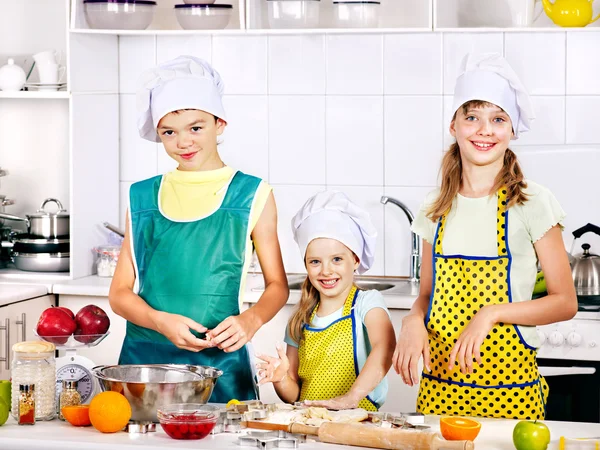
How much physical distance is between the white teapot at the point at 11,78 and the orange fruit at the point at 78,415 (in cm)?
188

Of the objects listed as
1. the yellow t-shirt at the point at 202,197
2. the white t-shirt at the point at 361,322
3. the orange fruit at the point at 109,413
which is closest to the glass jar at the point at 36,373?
the orange fruit at the point at 109,413

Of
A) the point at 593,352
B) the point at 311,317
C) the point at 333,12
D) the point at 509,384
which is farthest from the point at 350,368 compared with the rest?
the point at 333,12

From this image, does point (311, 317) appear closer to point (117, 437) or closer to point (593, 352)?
point (117, 437)

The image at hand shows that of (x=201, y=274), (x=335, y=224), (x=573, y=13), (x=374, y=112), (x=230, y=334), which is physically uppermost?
(x=573, y=13)

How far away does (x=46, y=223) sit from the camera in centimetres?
329

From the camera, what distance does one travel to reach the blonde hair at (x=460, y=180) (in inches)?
76.0

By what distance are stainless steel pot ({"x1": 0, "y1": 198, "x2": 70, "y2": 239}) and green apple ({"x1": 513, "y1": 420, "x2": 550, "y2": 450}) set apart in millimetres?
2186

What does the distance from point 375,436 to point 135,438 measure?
Result: 0.40m

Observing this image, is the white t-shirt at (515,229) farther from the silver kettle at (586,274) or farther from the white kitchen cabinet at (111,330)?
the white kitchen cabinet at (111,330)

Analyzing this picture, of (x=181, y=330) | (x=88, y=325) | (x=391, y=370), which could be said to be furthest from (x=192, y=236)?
(x=391, y=370)

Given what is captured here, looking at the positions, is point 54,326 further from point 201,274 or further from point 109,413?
point 201,274

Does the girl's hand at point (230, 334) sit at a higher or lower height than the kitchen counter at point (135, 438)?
higher

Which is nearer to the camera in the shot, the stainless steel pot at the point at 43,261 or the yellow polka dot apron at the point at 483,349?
the yellow polka dot apron at the point at 483,349

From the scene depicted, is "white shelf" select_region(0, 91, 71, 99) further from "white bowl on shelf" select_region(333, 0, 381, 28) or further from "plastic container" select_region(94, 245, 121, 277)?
"white bowl on shelf" select_region(333, 0, 381, 28)
